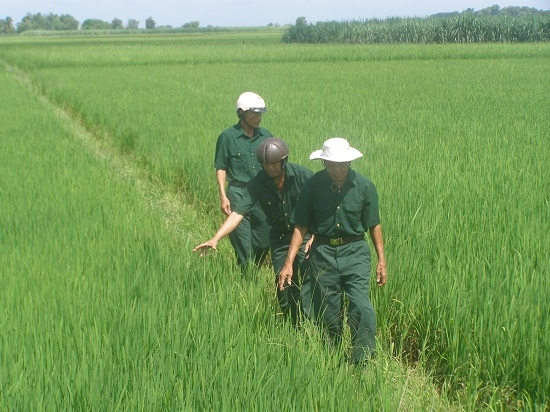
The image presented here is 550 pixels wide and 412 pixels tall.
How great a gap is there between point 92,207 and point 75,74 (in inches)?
787

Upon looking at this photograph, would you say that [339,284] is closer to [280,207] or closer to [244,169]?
[280,207]

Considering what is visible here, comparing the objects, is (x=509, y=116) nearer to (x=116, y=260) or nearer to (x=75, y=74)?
(x=116, y=260)

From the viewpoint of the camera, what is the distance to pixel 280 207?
439cm

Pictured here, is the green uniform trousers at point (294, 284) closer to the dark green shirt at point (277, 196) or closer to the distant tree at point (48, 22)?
the dark green shirt at point (277, 196)

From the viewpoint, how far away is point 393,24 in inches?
1892

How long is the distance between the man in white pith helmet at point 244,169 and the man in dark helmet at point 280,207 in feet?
0.94

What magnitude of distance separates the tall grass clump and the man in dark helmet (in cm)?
4299

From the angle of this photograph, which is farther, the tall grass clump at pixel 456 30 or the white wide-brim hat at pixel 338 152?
the tall grass clump at pixel 456 30

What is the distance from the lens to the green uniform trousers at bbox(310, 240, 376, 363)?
3742 mm

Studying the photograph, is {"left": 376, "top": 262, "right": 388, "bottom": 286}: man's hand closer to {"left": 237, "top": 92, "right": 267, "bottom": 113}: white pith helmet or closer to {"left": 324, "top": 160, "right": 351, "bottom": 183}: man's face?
{"left": 324, "top": 160, "right": 351, "bottom": 183}: man's face

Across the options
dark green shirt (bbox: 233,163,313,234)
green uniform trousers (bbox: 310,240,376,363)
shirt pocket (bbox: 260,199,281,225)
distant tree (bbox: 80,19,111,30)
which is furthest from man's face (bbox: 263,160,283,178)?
distant tree (bbox: 80,19,111,30)

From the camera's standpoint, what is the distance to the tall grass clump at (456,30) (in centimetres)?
4441

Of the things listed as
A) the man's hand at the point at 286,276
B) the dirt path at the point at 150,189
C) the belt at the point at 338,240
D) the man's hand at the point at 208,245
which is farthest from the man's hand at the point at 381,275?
the dirt path at the point at 150,189

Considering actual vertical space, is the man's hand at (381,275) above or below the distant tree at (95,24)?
above
